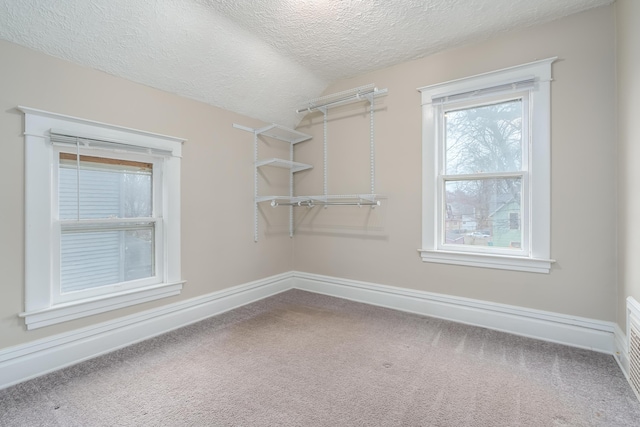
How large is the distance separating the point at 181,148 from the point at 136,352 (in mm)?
1667

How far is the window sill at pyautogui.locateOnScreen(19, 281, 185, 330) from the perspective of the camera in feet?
6.19

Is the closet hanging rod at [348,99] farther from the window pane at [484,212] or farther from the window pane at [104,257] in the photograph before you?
the window pane at [104,257]

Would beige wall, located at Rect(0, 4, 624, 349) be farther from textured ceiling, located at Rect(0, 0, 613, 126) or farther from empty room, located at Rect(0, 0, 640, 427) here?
textured ceiling, located at Rect(0, 0, 613, 126)

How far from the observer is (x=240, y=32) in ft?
7.73

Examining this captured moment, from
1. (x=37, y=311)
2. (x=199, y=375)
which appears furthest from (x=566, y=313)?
(x=37, y=311)

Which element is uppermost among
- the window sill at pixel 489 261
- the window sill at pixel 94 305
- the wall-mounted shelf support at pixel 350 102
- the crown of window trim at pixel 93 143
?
the wall-mounted shelf support at pixel 350 102

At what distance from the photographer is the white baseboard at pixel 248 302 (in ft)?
6.18

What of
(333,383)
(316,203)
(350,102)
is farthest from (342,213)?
(333,383)

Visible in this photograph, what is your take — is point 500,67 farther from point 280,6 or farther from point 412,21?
point 280,6

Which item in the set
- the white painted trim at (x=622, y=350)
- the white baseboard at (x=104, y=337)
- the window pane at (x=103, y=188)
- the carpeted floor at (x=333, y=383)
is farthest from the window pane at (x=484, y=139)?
the window pane at (x=103, y=188)

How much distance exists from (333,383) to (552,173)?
2.23 metres

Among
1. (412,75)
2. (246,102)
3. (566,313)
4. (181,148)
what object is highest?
(412,75)

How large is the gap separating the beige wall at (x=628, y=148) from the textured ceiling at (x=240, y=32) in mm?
434

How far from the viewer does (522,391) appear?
5.53 feet
